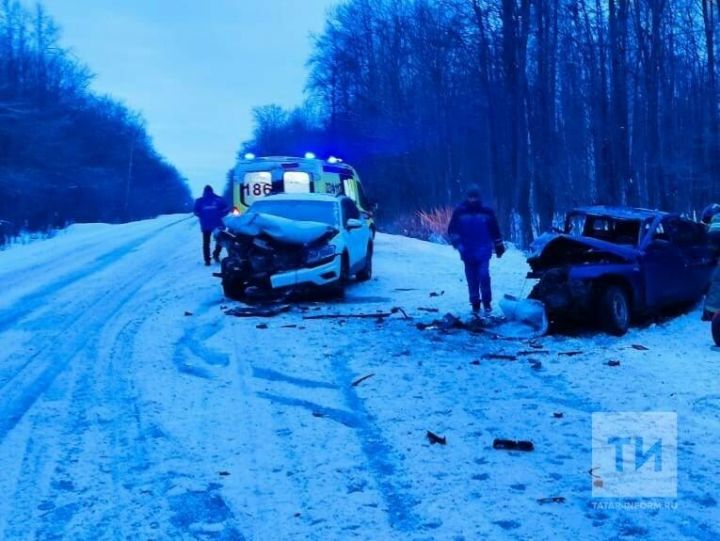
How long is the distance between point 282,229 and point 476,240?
3088 mm

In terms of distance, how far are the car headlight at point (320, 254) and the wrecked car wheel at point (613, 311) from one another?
426cm

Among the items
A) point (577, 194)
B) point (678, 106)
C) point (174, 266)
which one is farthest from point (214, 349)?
point (678, 106)

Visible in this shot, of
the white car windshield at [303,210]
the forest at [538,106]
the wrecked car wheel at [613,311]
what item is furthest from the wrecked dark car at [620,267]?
the forest at [538,106]

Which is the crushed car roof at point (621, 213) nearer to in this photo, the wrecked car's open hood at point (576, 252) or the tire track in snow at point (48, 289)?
the wrecked car's open hood at point (576, 252)

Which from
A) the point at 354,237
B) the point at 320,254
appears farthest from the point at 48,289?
the point at 354,237

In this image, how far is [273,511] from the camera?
3.95m

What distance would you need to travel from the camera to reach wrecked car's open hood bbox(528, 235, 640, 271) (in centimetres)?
945

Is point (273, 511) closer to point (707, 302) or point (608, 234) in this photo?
point (707, 302)

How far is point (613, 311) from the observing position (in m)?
8.95

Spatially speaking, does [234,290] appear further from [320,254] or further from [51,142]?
[51,142]

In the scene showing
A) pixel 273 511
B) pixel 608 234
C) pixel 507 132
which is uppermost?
pixel 507 132

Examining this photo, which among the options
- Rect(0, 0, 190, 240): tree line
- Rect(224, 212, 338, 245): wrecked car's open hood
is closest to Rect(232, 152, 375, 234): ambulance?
Rect(224, 212, 338, 245): wrecked car's open hood

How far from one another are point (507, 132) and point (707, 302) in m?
19.4

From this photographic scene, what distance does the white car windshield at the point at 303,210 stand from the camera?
12.7m
